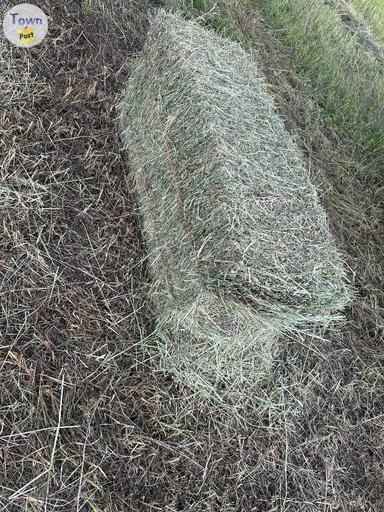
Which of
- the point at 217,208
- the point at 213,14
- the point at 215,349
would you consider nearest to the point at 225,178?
Result: the point at 217,208

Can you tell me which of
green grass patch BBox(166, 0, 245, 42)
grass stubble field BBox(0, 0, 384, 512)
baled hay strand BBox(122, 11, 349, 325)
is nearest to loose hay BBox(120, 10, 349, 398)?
baled hay strand BBox(122, 11, 349, 325)

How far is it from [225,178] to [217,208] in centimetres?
15

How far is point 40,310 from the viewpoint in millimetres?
2029

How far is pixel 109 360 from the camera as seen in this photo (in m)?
2.04

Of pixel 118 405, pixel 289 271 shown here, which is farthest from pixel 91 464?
pixel 289 271

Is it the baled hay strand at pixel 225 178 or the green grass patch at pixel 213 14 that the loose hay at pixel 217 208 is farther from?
the green grass patch at pixel 213 14

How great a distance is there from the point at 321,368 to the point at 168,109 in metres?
1.30

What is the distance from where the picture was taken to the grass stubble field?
1.85 metres

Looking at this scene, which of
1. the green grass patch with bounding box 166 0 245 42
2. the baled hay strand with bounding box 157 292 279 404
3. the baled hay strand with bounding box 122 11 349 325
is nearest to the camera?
the baled hay strand with bounding box 122 11 349 325

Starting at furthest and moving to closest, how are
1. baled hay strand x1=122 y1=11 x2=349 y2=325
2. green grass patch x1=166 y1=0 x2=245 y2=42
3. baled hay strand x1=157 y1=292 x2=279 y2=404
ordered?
→ 1. green grass patch x1=166 y1=0 x2=245 y2=42
2. baled hay strand x1=157 y1=292 x2=279 y2=404
3. baled hay strand x1=122 y1=11 x2=349 y2=325

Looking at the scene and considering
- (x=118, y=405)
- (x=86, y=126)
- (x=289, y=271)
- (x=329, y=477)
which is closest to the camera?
(x=289, y=271)

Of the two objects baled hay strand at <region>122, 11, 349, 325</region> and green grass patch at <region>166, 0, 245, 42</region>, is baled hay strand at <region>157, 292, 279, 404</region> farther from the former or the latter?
green grass patch at <region>166, 0, 245, 42</region>

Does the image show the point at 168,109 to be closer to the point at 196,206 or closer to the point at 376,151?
the point at 196,206

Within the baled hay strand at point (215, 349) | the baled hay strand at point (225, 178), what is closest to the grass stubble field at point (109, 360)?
the baled hay strand at point (215, 349)
